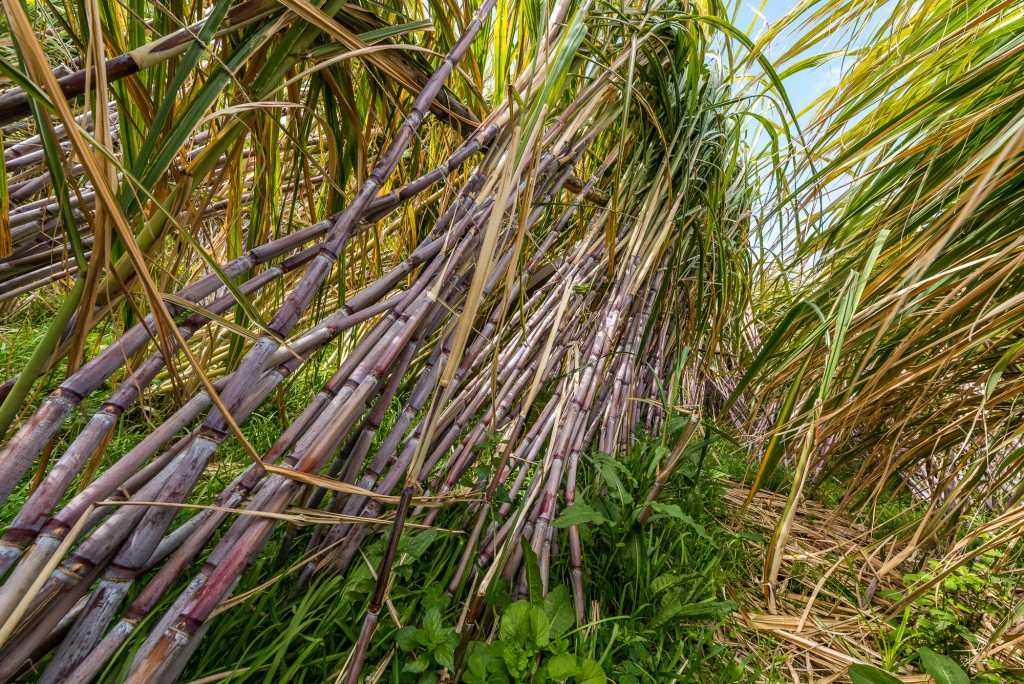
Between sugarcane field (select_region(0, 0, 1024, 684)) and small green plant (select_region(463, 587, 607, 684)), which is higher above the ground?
sugarcane field (select_region(0, 0, 1024, 684))

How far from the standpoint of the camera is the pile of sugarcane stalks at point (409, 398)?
1.43 feet

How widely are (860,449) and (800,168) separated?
2.29 ft

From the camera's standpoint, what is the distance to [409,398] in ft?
2.57

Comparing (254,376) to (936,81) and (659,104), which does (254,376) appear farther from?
(936,81)

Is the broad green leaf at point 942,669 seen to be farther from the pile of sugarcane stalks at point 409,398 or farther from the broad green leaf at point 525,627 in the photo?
the broad green leaf at point 525,627

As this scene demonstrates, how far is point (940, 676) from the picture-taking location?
0.70m

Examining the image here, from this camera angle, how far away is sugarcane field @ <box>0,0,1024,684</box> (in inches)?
17.8

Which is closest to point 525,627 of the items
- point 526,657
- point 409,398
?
point 526,657

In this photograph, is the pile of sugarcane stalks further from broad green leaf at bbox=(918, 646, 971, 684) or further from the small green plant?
broad green leaf at bbox=(918, 646, 971, 684)

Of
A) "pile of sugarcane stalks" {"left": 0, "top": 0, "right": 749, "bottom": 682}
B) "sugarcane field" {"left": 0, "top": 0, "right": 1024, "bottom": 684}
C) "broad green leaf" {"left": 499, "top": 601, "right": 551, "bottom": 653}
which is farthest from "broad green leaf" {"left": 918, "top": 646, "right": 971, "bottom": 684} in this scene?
"broad green leaf" {"left": 499, "top": 601, "right": 551, "bottom": 653}

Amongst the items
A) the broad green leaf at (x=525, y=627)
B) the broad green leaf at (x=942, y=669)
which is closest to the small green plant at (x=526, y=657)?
the broad green leaf at (x=525, y=627)

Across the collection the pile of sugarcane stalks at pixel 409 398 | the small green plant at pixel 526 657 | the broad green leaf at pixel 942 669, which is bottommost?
the broad green leaf at pixel 942 669

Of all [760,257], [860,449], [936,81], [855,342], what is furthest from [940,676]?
[760,257]

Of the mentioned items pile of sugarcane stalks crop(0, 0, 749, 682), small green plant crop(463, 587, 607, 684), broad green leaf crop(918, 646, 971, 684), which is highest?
pile of sugarcane stalks crop(0, 0, 749, 682)
